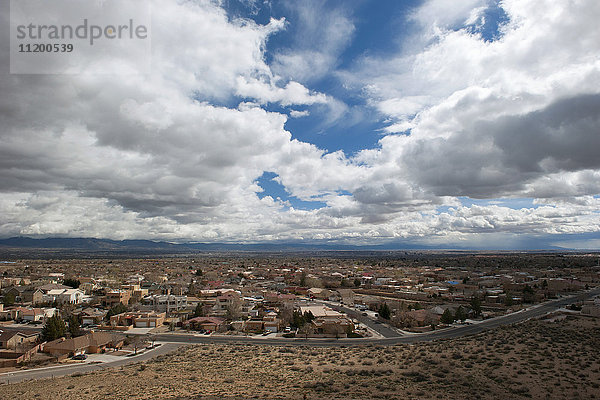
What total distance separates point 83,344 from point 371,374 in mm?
30665

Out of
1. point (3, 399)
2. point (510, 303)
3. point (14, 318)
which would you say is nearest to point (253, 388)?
point (3, 399)

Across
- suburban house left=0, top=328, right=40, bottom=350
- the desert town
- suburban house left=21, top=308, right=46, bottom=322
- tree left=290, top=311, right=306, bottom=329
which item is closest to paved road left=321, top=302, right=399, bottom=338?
the desert town

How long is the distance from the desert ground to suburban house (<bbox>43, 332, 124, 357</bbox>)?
9.37 metres

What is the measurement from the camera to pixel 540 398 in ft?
71.4

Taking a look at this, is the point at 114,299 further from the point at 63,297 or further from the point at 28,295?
the point at 28,295

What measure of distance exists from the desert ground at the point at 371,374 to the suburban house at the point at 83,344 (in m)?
9.37

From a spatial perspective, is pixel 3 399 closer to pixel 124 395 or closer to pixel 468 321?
pixel 124 395

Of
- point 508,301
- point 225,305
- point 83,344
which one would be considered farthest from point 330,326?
point 508,301

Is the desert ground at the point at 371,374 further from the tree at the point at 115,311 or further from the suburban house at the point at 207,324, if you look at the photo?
the tree at the point at 115,311

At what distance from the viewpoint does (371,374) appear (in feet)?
89.6

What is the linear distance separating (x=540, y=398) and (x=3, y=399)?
106ft

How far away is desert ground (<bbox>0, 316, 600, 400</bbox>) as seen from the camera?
76.2ft

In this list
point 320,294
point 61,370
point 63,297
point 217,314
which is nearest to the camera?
point 61,370

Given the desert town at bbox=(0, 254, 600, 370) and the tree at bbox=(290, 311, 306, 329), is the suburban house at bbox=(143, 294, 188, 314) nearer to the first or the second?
the desert town at bbox=(0, 254, 600, 370)
